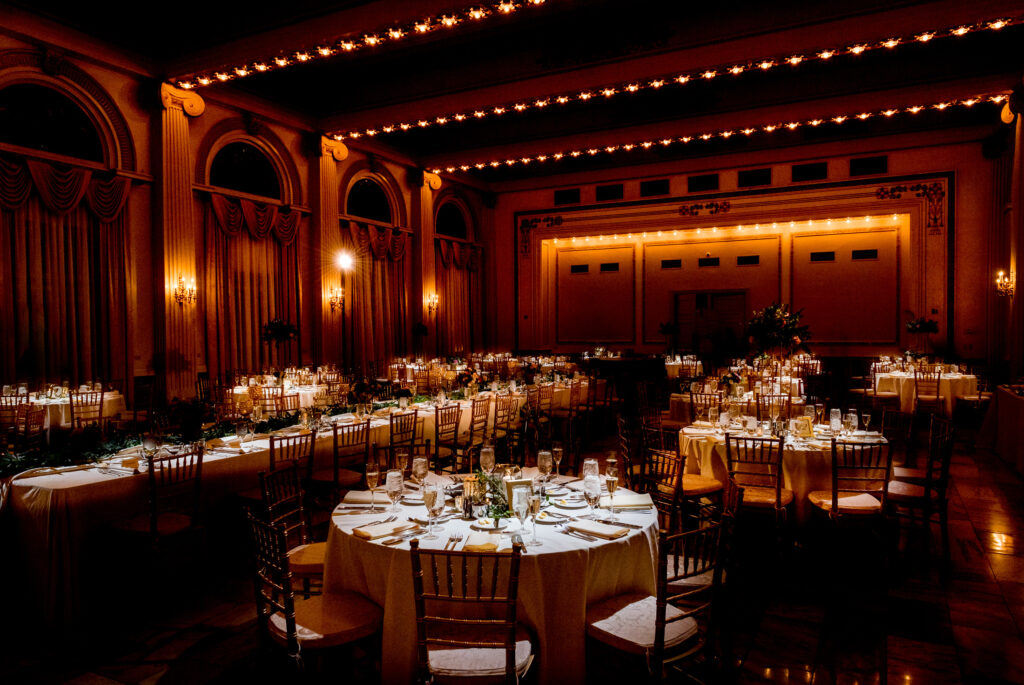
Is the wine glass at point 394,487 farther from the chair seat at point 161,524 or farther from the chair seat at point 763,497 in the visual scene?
the chair seat at point 763,497

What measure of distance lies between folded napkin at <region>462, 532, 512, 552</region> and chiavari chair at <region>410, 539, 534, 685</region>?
4 cm

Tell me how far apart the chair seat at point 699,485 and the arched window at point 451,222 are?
11080mm

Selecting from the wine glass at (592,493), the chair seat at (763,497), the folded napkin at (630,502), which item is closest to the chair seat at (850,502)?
Answer: the chair seat at (763,497)

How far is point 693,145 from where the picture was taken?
13.8 m

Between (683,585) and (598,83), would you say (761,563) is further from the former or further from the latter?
(598,83)

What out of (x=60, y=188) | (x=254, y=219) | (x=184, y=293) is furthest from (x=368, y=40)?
(x=184, y=293)

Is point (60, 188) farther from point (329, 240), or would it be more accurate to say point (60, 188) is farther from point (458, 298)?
point (458, 298)

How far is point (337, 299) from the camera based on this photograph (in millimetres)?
11648

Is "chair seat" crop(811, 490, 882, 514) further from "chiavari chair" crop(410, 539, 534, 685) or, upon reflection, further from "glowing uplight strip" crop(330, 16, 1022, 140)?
"glowing uplight strip" crop(330, 16, 1022, 140)

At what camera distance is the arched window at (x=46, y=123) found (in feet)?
23.9

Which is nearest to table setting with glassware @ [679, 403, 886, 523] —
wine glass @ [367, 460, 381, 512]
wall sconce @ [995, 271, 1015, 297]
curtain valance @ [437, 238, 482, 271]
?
wine glass @ [367, 460, 381, 512]

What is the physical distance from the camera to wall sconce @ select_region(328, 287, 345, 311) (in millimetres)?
11570

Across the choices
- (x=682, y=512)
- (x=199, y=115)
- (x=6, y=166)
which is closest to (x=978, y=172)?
(x=682, y=512)

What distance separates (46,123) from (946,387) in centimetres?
1234
